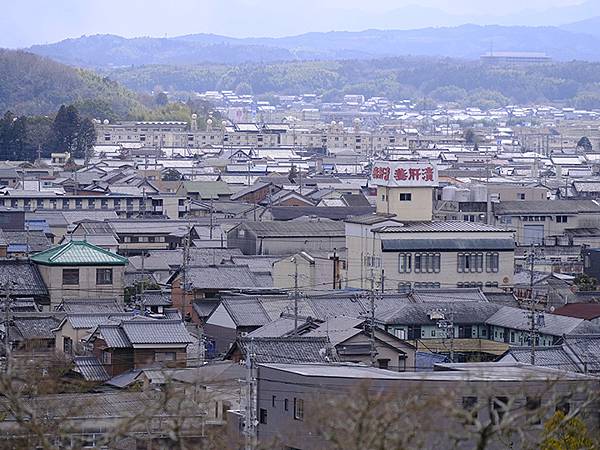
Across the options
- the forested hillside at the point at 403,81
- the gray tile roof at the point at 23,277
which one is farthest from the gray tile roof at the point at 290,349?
the forested hillside at the point at 403,81

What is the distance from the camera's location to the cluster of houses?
41.2ft

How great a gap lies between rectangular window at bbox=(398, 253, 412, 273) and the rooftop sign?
1781 mm

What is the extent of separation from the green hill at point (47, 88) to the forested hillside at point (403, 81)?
47.5 metres

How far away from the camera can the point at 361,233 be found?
2367cm

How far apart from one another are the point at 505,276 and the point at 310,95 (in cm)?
11547

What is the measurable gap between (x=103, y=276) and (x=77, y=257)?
408 mm

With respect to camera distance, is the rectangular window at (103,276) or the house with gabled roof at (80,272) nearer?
the house with gabled roof at (80,272)

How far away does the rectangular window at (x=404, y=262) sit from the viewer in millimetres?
22922

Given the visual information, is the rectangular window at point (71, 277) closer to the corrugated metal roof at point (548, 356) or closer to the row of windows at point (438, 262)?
the row of windows at point (438, 262)

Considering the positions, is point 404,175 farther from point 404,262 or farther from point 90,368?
point 90,368

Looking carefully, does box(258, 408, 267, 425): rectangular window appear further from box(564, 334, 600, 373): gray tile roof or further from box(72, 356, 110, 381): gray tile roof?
box(564, 334, 600, 373): gray tile roof

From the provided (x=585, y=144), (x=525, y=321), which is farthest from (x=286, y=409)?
(x=585, y=144)

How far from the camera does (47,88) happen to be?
81.5 meters

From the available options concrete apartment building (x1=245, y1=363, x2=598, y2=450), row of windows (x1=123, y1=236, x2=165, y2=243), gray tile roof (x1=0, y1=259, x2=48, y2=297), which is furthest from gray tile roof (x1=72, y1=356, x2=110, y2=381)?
row of windows (x1=123, y1=236, x2=165, y2=243)
